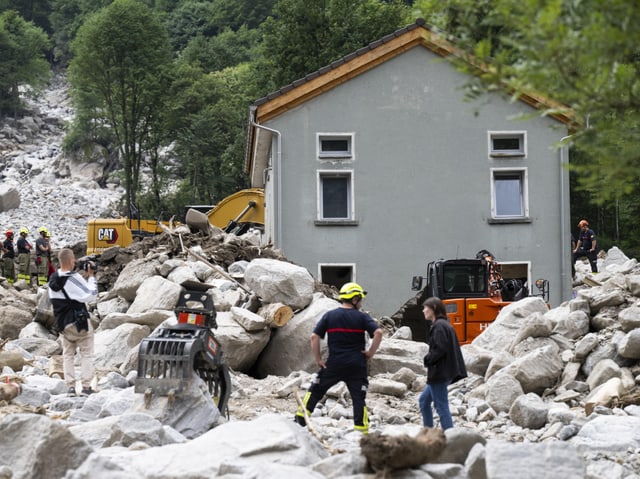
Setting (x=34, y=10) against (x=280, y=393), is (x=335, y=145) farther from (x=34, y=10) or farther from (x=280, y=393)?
(x=34, y=10)

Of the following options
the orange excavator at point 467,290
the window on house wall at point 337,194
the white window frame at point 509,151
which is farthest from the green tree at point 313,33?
the orange excavator at point 467,290

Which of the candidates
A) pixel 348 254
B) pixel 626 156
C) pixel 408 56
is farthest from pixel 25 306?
pixel 626 156

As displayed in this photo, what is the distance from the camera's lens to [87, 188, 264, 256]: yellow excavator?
31.1m

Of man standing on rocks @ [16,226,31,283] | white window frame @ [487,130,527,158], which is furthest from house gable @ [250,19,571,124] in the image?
man standing on rocks @ [16,226,31,283]

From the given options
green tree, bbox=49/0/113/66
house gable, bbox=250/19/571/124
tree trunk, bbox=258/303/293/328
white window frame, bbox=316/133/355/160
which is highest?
green tree, bbox=49/0/113/66

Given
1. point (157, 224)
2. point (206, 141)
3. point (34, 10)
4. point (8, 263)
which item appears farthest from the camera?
point (34, 10)

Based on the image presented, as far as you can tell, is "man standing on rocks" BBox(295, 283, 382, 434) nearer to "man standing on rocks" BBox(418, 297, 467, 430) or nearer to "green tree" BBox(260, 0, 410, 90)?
"man standing on rocks" BBox(418, 297, 467, 430)

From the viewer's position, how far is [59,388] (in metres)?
12.1

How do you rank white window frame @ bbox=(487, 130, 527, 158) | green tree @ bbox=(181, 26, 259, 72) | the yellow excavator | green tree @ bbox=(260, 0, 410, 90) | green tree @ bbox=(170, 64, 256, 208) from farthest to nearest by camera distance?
1. green tree @ bbox=(181, 26, 259, 72)
2. green tree @ bbox=(170, 64, 256, 208)
3. green tree @ bbox=(260, 0, 410, 90)
4. the yellow excavator
5. white window frame @ bbox=(487, 130, 527, 158)

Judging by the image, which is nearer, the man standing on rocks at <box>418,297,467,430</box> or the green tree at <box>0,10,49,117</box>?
the man standing on rocks at <box>418,297,467,430</box>

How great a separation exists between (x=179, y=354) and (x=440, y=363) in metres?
2.58

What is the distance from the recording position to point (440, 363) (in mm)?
9945

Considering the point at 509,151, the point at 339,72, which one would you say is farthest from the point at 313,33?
the point at 509,151

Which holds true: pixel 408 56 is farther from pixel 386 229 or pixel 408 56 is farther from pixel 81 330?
pixel 81 330
